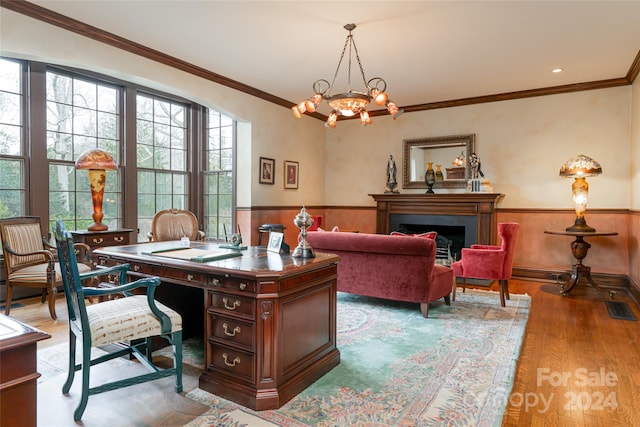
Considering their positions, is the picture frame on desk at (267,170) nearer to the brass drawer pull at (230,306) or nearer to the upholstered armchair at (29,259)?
the upholstered armchair at (29,259)

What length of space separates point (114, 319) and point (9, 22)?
290 cm

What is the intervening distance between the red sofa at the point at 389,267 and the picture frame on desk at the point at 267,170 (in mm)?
2114

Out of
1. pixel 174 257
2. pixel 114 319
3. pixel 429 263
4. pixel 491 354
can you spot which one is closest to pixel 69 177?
pixel 174 257

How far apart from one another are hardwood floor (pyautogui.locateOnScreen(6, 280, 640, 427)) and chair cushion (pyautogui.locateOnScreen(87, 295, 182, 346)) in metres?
0.42

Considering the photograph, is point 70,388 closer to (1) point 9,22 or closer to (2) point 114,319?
(2) point 114,319

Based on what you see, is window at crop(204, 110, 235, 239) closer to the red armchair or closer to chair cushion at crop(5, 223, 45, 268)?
chair cushion at crop(5, 223, 45, 268)

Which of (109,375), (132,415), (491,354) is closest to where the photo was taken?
(132,415)

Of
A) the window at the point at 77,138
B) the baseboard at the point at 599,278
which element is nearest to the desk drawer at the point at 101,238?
the window at the point at 77,138

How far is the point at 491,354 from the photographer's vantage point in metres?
2.89

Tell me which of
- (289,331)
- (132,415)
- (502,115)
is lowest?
(132,415)

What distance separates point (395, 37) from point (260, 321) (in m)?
3.21

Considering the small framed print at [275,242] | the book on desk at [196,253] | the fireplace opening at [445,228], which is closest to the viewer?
the book on desk at [196,253]

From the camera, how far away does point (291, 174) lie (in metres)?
6.66

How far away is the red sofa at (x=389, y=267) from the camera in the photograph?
369cm
